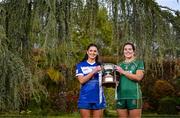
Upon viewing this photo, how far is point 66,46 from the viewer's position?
11.4 feet

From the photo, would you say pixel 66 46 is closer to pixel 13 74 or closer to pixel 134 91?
pixel 13 74

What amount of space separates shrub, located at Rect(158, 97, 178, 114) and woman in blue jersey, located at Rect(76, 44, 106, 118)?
42.1 ft

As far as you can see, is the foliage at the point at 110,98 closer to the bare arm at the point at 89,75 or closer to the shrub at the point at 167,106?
the shrub at the point at 167,106

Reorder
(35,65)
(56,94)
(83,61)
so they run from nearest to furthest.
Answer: (35,65)
(83,61)
(56,94)

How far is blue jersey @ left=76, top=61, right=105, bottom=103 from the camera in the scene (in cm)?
437

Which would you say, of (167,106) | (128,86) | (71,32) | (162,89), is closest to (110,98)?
(167,106)

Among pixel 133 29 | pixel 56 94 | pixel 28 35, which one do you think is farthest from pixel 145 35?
pixel 56 94

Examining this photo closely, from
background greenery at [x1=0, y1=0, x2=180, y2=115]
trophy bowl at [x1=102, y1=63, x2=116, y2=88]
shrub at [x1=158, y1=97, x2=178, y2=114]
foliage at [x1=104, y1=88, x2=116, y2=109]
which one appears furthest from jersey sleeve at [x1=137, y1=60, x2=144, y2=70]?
shrub at [x1=158, y1=97, x2=178, y2=114]

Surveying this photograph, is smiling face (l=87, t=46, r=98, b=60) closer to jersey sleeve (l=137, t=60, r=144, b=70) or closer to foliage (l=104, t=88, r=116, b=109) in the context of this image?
jersey sleeve (l=137, t=60, r=144, b=70)

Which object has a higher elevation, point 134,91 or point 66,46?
point 66,46

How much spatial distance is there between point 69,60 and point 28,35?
42 cm

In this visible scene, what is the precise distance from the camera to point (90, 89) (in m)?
4.39

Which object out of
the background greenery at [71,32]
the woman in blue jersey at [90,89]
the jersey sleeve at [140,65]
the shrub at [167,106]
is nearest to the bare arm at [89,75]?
the woman in blue jersey at [90,89]

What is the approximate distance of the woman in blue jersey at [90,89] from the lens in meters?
4.35
